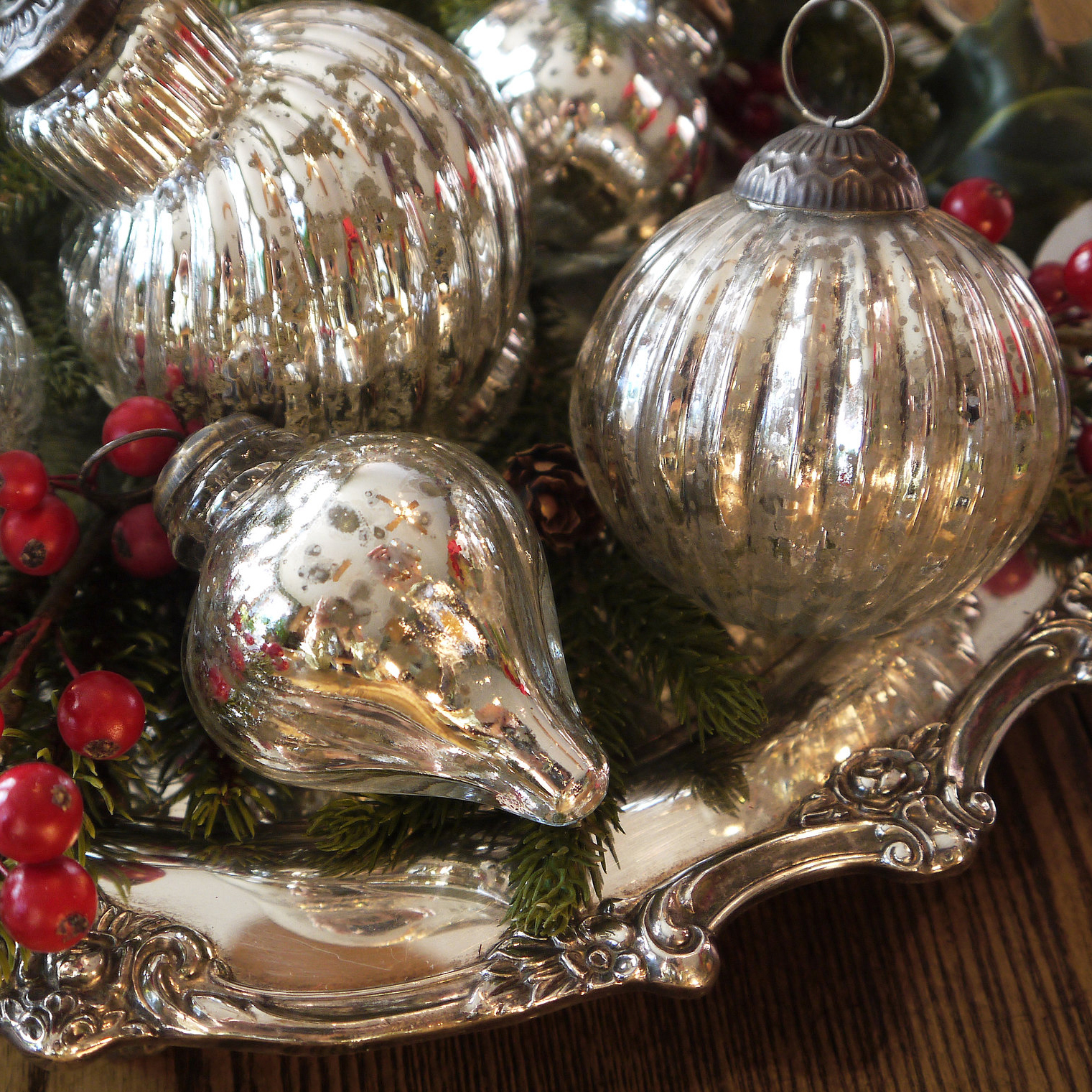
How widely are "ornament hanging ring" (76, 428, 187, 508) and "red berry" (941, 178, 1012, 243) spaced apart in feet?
1.05

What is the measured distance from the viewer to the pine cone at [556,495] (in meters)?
0.36

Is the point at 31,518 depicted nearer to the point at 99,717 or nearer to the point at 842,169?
the point at 99,717

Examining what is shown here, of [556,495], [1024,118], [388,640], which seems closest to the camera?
[388,640]

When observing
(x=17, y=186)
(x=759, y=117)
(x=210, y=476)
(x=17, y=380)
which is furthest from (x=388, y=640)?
(x=759, y=117)

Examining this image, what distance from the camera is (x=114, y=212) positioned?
0.32m

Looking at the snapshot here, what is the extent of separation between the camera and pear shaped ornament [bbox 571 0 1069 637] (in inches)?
10.7

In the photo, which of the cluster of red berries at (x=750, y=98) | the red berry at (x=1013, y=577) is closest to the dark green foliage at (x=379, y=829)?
the red berry at (x=1013, y=577)

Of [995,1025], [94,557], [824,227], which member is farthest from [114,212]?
[995,1025]

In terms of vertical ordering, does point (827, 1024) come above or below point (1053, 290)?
below

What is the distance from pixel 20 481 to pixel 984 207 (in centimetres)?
37

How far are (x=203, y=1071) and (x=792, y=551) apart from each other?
0.79 ft

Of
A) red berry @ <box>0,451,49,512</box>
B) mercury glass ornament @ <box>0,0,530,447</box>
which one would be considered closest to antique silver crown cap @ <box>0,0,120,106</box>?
mercury glass ornament @ <box>0,0,530,447</box>

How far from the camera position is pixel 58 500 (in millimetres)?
310

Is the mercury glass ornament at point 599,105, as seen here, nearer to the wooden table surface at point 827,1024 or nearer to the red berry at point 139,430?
the red berry at point 139,430
